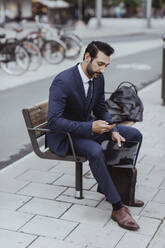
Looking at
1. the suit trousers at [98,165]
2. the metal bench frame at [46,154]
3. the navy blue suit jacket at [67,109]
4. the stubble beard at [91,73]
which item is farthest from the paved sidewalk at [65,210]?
the stubble beard at [91,73]

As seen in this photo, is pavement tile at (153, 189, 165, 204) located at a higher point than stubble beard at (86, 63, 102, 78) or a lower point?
lower

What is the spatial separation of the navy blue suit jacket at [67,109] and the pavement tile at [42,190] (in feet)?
1.88

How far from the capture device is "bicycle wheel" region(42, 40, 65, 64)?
1589 centimetres

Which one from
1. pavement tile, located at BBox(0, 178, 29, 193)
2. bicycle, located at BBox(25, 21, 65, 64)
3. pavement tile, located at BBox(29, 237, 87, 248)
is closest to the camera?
pavement tile, located at BBox(29, 237, 87, 248)

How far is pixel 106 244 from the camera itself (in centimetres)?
398

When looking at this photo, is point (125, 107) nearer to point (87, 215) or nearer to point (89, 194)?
point (89, 194)

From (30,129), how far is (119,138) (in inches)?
32.1

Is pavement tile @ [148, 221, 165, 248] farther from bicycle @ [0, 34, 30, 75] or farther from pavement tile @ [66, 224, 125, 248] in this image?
bicycle @ [0, 34, 30, 75]

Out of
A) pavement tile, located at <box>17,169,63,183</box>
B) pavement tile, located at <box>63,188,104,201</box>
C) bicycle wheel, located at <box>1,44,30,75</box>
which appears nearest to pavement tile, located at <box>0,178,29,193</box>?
pavement tile, located at <box>17,169,63,183</box>

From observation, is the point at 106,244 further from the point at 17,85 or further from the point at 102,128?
the point at 17,85

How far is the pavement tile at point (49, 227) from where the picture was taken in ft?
13.7

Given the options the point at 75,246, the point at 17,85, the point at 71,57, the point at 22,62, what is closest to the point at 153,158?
the point at 75,246

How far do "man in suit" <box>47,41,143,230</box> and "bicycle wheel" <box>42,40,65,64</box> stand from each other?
1132 centimetres

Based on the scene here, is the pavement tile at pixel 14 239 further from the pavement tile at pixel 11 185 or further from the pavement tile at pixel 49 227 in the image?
the pavement tile at pixel 11 185
